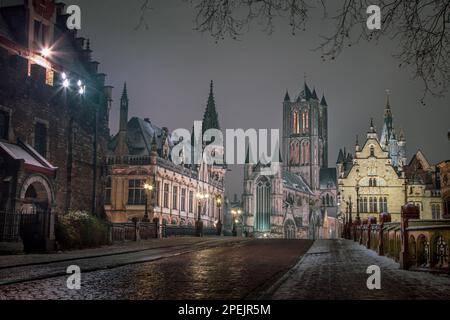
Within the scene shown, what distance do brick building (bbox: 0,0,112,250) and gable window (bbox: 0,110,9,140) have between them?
0.15 ft

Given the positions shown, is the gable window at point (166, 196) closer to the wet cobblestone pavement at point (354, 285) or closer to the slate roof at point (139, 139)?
the slate roof at point (139, 139)

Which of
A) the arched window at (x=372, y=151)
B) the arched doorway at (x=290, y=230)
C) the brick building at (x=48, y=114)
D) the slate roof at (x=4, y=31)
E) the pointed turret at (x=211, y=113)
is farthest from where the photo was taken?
the arched doorway at (x=290, y=230)

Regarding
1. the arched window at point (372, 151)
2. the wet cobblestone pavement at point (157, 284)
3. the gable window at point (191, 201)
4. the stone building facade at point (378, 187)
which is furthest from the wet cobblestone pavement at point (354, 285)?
the arched window at point (372, 151)

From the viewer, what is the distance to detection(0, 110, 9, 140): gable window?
24.1 meters

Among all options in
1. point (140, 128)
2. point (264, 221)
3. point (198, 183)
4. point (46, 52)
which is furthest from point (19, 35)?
point (264, 221)

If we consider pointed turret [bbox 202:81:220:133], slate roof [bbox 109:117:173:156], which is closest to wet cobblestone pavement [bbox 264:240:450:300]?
slate roof [bbox 109:117:173:156]

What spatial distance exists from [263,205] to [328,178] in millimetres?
36867

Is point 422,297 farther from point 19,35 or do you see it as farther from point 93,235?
point 19,35

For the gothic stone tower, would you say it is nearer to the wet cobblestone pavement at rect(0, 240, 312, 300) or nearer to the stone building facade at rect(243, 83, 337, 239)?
the stone building facade at rect(243, 83, 337, 239)

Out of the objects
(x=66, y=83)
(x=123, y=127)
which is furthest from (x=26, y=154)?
(x=123, y=127)

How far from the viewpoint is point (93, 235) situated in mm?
22844

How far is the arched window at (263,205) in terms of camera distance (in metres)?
98.7

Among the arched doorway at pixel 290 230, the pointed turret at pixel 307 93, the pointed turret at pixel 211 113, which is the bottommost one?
the arched doorway at pixel 290 230
